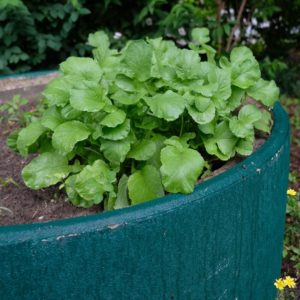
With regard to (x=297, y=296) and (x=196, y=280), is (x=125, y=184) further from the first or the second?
(x=297, y=296)

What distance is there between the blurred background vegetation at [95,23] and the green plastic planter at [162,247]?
7.68 feet

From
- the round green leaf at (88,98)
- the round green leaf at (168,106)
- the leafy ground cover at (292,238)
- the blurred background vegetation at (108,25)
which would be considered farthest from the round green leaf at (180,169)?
the blurred background vegetation at (108,25)

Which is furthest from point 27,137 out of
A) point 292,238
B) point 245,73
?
point 292,238

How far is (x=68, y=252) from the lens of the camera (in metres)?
1.40

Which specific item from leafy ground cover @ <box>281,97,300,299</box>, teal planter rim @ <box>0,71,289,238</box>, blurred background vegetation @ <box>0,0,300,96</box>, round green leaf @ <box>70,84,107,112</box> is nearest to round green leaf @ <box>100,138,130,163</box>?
round green leaf @ <box>70,84,107,112</box>

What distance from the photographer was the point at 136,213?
146 cm

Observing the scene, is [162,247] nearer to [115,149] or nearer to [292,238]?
[115,149]

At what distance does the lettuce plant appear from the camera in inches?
66.0

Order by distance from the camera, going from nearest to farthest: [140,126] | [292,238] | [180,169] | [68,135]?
1. [180,169]
2. [68,135]
3. [140,126]
4. [292,238]

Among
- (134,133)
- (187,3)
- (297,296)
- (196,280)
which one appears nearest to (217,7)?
(187,3)

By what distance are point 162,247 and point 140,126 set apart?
480 millimetres

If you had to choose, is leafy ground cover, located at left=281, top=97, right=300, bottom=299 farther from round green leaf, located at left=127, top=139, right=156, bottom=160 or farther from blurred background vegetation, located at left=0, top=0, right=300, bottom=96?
blurred background vegetation, located at left=0, top=0, right=300, bottom=96

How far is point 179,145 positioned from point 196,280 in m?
0.44

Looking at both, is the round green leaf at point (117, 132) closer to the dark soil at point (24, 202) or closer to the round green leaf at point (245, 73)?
the dark soil at point (24, 202)
